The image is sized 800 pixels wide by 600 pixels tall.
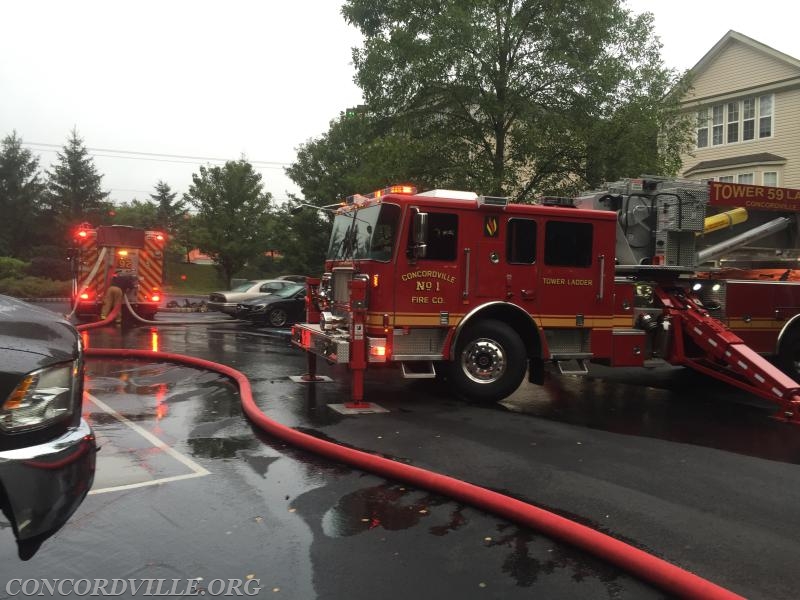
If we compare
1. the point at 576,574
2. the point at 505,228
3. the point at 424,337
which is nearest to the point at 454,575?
the point at 576,574

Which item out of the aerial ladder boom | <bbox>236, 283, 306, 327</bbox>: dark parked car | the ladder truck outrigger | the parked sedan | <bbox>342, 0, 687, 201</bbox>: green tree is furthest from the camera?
the parked sedan

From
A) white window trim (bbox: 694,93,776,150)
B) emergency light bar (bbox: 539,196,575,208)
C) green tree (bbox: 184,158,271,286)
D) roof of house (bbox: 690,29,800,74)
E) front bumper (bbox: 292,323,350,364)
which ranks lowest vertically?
front bumper (bbox: 292,323,350,364)

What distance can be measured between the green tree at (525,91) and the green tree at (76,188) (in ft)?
133

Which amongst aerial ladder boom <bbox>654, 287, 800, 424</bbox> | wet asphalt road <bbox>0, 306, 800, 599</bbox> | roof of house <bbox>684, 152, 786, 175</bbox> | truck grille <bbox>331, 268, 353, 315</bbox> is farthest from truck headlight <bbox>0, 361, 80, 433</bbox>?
roof of house <bbox>684, 152, 786, 175</bbox>

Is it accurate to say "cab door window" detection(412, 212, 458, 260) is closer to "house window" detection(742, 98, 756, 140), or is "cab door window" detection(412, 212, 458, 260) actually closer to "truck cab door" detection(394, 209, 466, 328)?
"truck cab door" detection(394, 209, 466, 328)

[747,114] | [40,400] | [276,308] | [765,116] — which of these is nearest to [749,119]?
[747,114]

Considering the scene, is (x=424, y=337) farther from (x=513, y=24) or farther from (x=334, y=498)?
(x=513, y=24)

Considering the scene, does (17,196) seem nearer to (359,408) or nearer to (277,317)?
(277,317)

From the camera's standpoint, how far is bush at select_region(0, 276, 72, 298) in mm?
29953

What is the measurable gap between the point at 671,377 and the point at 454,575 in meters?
8.84

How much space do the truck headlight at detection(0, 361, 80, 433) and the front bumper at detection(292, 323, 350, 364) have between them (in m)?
4.35

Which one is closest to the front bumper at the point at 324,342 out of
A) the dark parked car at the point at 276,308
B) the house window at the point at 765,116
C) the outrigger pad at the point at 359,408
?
the outrigger pad at the point at 359,408

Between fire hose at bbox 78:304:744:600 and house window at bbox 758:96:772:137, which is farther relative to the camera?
house window at bbox 758:96:772:137

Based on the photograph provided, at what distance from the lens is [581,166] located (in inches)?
574
